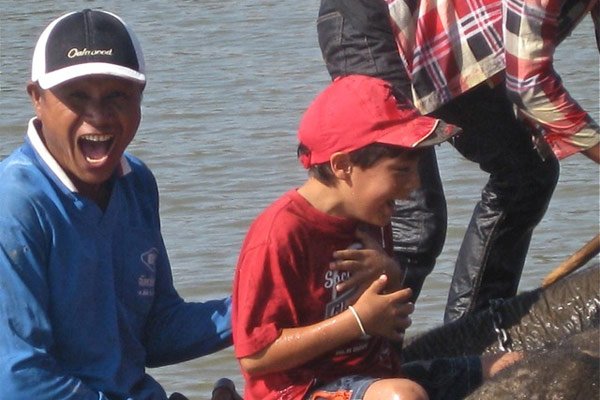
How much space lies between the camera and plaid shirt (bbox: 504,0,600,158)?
458 cm

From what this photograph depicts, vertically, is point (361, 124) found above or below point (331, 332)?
above

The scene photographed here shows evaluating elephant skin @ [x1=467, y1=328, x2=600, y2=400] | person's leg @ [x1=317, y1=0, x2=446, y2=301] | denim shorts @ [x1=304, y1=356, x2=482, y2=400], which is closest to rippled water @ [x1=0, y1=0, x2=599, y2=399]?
person's leg @ [x1=317, y1=0, x2=446, y2=301]

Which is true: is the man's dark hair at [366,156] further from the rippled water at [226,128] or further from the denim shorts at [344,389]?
the rippled water at [226,128]

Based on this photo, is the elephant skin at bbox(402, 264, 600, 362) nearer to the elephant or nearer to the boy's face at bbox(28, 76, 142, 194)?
the elephant

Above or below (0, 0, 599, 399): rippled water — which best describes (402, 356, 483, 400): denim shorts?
above

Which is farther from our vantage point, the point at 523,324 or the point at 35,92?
the point at 523,324

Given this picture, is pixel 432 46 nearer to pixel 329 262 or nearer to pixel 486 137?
pixel 486 137

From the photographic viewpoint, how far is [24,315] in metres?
4.11

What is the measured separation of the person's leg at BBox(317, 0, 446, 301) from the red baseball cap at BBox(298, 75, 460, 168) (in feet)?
2.94

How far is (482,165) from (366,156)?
1.34 meters

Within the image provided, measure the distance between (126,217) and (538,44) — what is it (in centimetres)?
119

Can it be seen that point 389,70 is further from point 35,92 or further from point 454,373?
point 35,92

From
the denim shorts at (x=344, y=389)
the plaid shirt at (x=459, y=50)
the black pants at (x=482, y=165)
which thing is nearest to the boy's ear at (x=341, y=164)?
the denim shorts at (x=344, y=389)

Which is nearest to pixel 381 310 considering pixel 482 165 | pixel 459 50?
pixel 459 50
